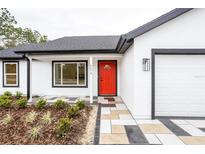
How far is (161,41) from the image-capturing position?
20.5 ft

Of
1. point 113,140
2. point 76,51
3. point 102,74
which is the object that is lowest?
point 113,140

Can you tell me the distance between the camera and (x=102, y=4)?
20.0 ft

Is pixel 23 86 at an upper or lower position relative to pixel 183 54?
lower

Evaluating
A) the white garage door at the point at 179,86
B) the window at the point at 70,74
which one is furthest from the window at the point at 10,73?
the white garage door at the point at 179,86

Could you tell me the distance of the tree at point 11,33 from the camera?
26.8 metres

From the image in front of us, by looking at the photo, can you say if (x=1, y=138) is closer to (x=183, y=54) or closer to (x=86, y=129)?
(x=86, y=129)

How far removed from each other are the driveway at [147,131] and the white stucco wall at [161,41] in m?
0.69

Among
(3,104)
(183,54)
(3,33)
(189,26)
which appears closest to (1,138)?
(3,104)

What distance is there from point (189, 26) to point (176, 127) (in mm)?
3626

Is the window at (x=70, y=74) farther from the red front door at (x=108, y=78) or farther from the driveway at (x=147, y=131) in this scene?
the driveway at (x=147, y=131)

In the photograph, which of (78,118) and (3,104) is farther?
(3,104)

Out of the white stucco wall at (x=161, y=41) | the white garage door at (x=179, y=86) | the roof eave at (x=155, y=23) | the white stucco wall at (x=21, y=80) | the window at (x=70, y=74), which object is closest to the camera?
the roof eave at (x=155, y=23)

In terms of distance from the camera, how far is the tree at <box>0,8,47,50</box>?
26.8 metres

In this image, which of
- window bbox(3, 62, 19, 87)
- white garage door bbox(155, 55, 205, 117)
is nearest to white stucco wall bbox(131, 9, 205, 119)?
white garage door bbox(155, 55, 205, 117)
